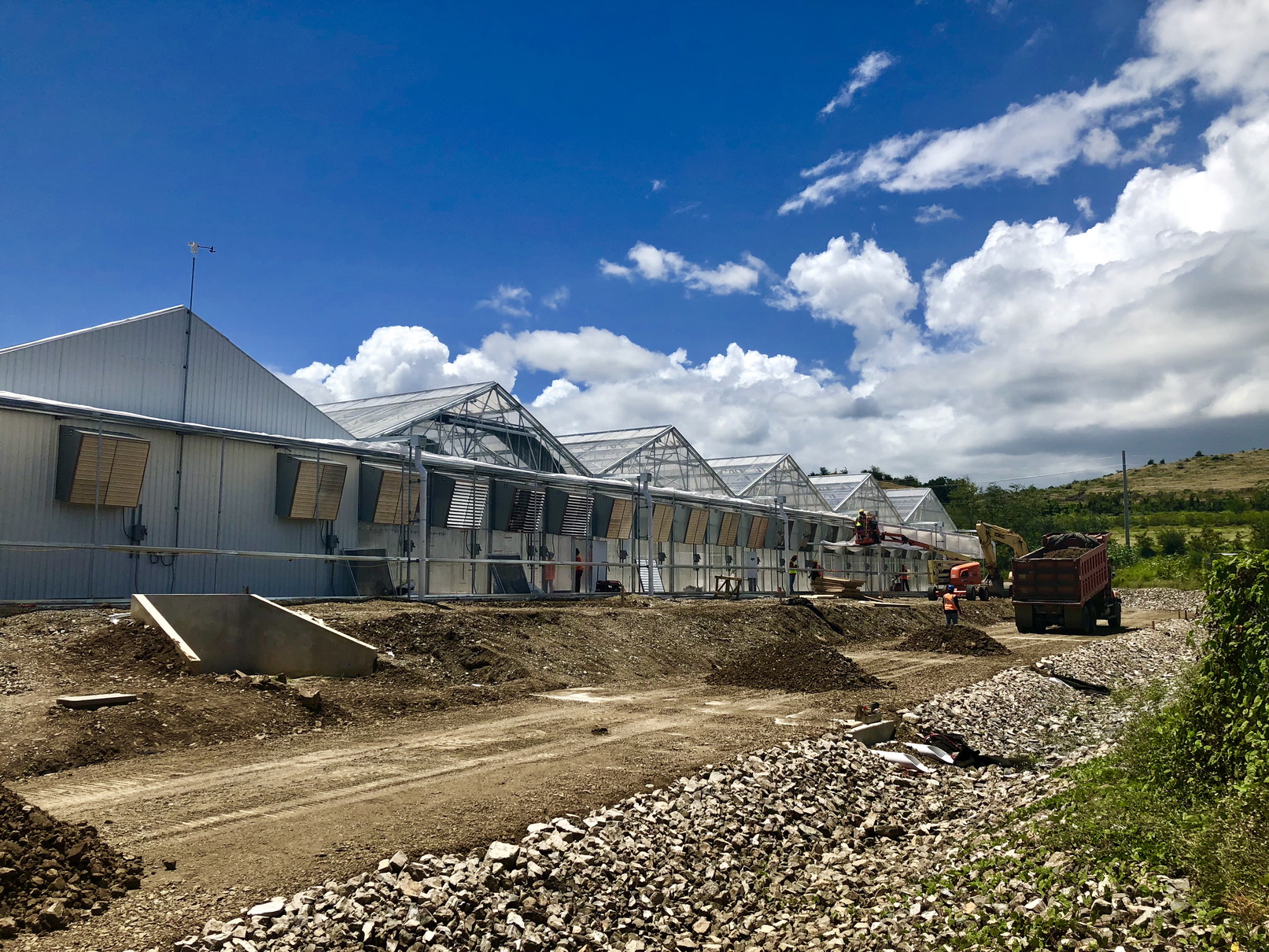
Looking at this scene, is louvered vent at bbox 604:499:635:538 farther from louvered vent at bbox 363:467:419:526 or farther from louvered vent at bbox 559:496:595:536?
louvered vent at bbox 363:467:419:526

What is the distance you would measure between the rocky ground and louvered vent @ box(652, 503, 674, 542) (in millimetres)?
24669

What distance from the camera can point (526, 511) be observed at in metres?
30.4

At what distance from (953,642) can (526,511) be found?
1400 centimetres

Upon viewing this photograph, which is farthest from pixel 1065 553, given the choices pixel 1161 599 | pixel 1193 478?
pixel 1193 478

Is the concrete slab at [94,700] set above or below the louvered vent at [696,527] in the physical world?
below

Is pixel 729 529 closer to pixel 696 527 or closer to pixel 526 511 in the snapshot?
pixel 696 527

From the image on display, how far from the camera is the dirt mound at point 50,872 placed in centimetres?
619

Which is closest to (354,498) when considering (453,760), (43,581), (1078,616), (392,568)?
(392,568)

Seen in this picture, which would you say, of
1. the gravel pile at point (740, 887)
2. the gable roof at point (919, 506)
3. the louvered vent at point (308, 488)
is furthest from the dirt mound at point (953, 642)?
the gable roof at point (919, 506)

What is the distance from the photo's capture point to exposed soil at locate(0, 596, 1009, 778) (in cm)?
1133

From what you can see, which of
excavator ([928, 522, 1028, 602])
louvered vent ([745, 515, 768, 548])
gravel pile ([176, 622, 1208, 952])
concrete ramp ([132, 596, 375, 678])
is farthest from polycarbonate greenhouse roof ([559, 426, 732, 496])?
gravel pile ([176, 622, 1208, 952])

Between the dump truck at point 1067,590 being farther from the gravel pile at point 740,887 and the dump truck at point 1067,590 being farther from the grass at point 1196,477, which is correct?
the grass at point 1196,477

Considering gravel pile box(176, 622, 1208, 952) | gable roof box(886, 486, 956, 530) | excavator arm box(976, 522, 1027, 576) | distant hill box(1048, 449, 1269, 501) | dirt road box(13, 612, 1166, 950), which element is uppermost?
distant hill box(1048, 449, 1269, 501)

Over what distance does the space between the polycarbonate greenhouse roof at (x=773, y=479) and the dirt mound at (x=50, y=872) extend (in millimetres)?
43782
